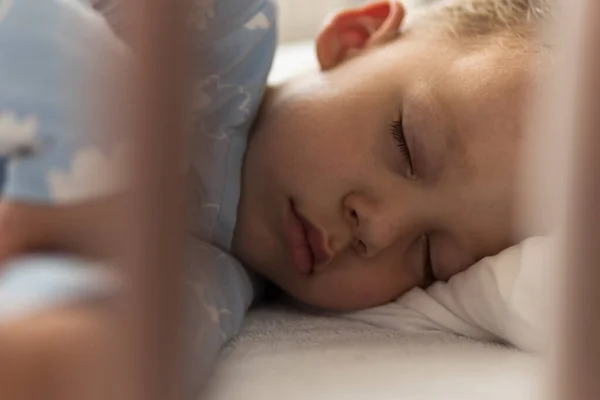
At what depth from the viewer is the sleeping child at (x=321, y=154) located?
63cm

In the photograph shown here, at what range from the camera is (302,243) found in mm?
701

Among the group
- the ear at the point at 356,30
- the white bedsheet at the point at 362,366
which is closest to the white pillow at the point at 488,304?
the white bedsheet at the point at 362,366

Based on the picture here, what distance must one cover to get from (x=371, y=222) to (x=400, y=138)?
0.27ft

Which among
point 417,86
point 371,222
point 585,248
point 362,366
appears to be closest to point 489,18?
point 417,86

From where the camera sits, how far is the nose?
2.16 ft

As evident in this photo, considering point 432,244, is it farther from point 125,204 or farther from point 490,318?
point 125,204

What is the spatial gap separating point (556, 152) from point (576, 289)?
0.17 feet

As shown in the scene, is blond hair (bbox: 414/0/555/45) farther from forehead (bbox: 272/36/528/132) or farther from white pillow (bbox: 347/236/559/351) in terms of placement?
white pillow (bbox: 347/236/559/351)

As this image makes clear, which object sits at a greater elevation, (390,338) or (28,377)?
(28,377)

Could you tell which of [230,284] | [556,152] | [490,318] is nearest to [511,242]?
[490,318]

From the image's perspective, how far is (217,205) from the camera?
727 mm

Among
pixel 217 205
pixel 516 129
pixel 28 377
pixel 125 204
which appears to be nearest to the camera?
pixel 125 204

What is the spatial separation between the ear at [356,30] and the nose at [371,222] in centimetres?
20

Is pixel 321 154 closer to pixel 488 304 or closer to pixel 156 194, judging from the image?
pixel 488 304
